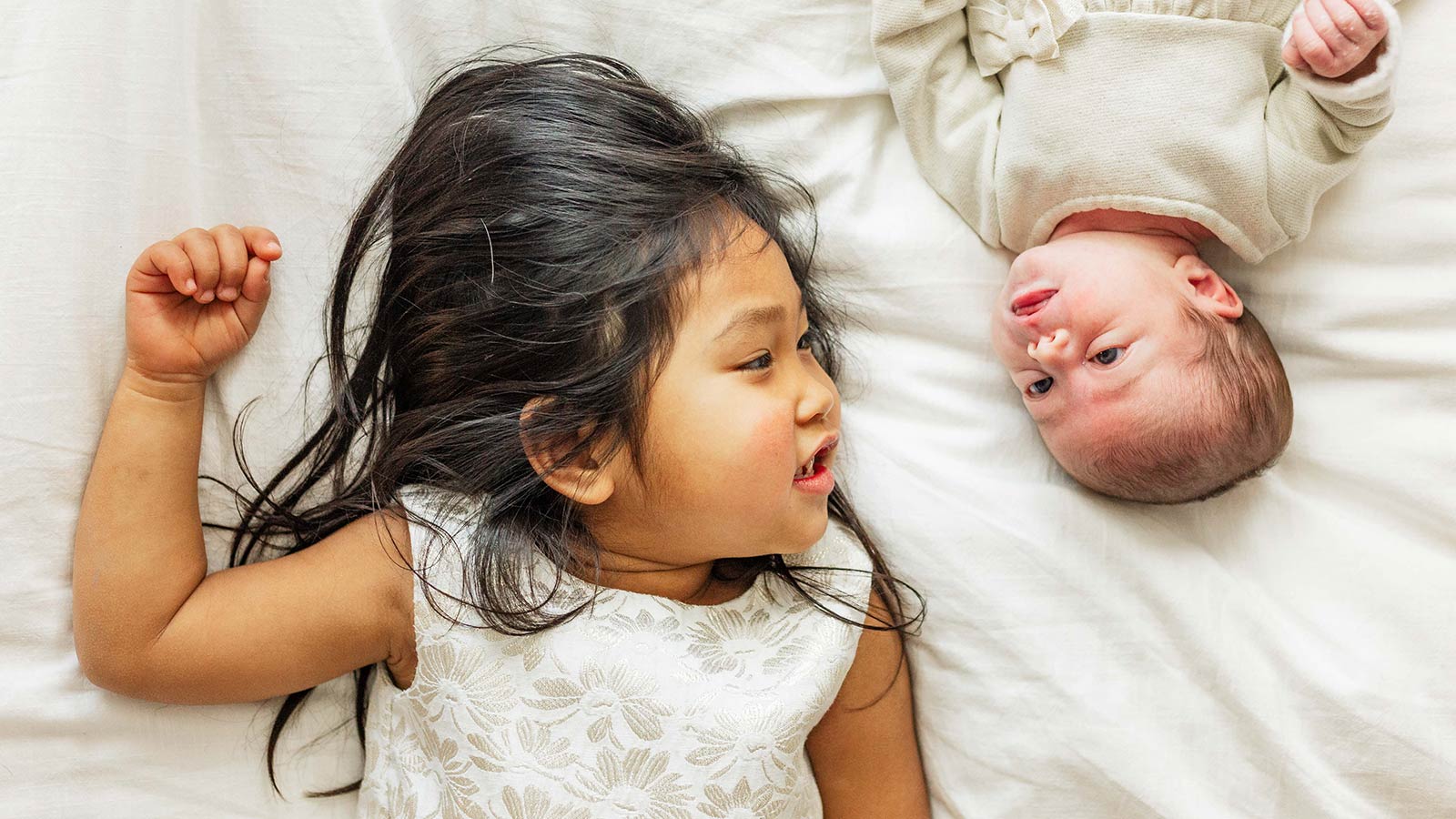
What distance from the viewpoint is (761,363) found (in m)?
0.96

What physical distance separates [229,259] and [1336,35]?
3.23 feet

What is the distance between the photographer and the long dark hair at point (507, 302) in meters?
0.94

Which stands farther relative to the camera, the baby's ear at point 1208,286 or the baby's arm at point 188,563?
the baby's ear at point 1208,286

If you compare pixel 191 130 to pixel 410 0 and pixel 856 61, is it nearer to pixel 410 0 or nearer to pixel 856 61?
pixel 410 0

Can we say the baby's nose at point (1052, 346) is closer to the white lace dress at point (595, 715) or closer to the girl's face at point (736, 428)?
the girl's face at point (736, 428)

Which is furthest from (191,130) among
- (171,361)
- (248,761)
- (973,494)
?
(973,494)

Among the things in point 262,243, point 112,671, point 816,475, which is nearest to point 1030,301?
point 816,475

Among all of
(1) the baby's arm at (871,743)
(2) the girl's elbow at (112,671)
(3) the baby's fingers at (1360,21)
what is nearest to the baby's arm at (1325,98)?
(3) the baby's fingers at (1360,21)

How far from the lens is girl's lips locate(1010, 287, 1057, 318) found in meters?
1.07

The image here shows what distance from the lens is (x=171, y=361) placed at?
3.23 feet

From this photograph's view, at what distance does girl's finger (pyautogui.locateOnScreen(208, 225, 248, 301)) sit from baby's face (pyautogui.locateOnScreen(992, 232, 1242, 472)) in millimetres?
724

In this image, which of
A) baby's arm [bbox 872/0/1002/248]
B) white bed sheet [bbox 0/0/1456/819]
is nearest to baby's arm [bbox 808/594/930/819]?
white bed sheet [bbox 0/0/1456/819]

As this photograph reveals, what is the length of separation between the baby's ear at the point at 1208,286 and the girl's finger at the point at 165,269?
3.02 ft

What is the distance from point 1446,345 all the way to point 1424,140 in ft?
0.65
